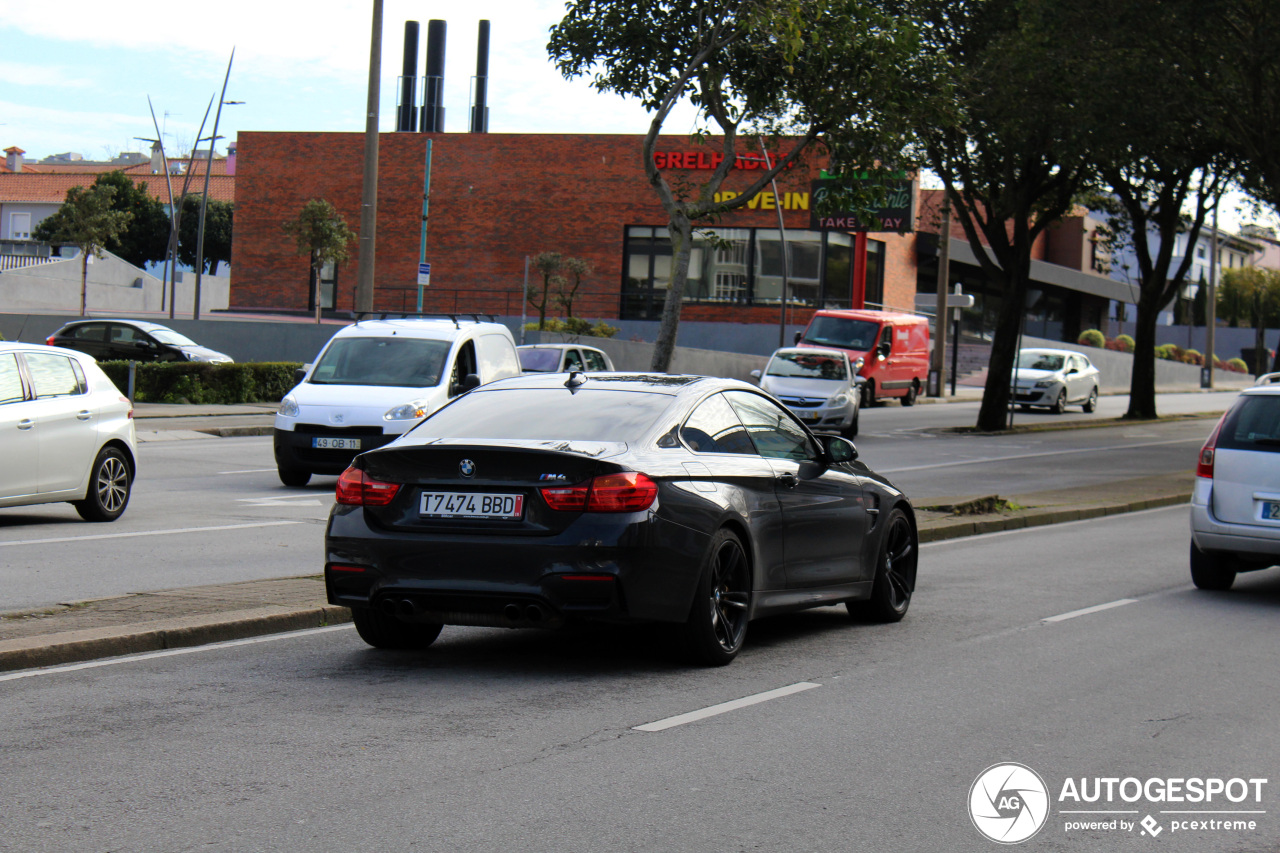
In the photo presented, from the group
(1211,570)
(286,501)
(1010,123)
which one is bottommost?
(286,501)

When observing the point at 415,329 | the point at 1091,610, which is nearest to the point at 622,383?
the point at 1091,610

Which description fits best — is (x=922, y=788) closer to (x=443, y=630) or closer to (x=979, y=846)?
(x=979, y=846)

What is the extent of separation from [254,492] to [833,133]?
38.5 ft

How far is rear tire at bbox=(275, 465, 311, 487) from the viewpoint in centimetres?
1630

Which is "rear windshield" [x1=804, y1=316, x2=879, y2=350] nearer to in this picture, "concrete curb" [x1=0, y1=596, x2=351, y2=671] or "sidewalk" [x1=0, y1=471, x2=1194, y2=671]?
"sidewalk" [x1=0, y1=471, x2=1194, y2=671]

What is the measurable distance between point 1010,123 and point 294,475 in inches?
660

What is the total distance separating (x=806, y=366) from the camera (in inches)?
1226

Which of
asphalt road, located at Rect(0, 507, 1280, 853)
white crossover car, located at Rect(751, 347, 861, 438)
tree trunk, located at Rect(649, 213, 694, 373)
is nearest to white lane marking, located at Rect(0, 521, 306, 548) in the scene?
asphalt road, located at Rect(0, 507, 1280, 853)

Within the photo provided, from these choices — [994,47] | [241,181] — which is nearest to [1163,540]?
[994,47]

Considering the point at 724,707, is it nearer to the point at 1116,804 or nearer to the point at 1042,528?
the point at 1116,804

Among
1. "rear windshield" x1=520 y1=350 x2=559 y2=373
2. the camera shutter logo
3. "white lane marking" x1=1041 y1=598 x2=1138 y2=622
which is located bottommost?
"white lane marking" x1=1041 y1=598 x2=1138 y2=622

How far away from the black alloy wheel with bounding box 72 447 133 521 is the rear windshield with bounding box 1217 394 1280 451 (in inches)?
364

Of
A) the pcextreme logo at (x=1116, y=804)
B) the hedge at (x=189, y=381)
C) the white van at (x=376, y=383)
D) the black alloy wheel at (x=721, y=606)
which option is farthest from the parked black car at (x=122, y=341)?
the pcextreme logo at (x=1116, y=804)

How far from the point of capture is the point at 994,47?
27359 mm
